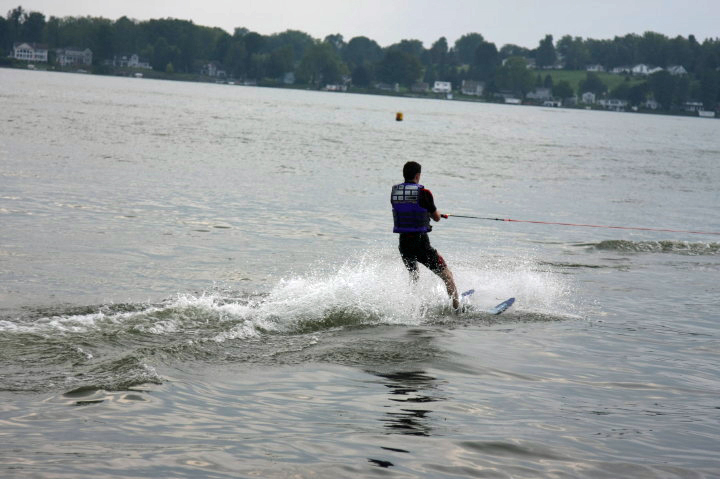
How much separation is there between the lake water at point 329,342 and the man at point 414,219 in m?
0.66

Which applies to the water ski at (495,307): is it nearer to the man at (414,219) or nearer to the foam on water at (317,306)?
the foam on water at (317,306)

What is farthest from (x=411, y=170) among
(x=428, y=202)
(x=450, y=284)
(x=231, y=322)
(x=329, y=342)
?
(x=231, y=322)

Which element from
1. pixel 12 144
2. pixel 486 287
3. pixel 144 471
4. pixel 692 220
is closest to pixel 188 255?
pixel 486 287

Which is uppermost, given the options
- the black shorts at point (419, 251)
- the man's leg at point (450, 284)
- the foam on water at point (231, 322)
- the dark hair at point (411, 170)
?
the dark hair at point (411, 170)

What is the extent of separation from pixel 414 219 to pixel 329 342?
2341mm

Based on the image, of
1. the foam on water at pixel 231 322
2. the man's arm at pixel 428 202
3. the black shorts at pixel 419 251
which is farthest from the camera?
the black shorts at pixel 419 251

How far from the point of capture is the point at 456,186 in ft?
107

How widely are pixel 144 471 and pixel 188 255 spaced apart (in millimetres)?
10087

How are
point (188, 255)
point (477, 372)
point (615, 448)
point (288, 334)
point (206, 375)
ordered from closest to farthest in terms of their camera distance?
point (615, 448) < point (206, 375) < point (477, 372) < point (288, 334) < point (188, 255)

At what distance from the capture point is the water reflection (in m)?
7.84

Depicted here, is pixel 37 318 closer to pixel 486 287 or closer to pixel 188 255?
pixel 188 255

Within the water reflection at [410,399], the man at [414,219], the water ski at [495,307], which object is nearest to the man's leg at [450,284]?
the man at [414,219]

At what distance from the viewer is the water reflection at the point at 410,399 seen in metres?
7.84

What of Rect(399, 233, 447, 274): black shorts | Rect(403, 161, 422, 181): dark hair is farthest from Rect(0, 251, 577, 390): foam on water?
Rect(403, 161, 422, 181): dark hair
